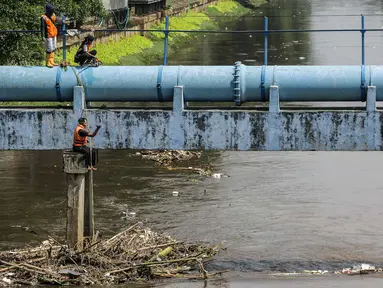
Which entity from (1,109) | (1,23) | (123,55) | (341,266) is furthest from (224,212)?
(123,55)

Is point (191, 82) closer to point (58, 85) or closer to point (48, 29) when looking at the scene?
point (58, 85)

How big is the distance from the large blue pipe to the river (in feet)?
13.6

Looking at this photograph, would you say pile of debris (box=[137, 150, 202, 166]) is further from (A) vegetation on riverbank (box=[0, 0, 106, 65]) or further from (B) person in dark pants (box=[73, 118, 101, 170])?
(B) person in dark pants (box=[73, 118, 101, 170])

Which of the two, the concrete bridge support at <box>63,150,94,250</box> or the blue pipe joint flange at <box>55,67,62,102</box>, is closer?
the blue pipe joint flange at <box>55,67,62,102</box>

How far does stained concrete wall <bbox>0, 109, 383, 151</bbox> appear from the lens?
781 inches

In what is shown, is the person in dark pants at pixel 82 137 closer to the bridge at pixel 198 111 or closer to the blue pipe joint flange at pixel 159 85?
the bridge at pixel 198 111

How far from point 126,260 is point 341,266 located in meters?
5.26

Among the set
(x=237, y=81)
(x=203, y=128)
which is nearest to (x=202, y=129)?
(x=203, y=128)

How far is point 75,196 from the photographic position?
21203 millimetres

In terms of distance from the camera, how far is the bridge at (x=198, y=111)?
65.2ft

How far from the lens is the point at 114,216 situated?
91.6 ft

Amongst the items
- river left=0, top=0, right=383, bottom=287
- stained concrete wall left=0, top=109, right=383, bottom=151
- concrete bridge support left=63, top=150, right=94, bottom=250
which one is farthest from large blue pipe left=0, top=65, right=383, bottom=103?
river left=0, top=0, right=383, bottom=287

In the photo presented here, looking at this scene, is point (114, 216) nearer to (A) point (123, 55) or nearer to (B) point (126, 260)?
(B) point (126, 260)

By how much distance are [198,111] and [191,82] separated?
88cm
